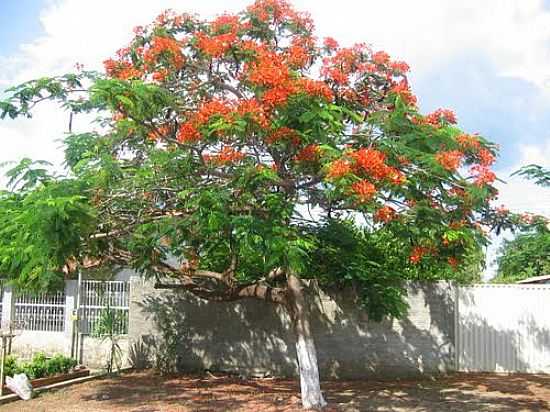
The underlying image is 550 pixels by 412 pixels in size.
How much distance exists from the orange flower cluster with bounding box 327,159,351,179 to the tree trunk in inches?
83.8

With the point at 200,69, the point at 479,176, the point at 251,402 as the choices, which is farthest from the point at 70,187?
the point at 479,176

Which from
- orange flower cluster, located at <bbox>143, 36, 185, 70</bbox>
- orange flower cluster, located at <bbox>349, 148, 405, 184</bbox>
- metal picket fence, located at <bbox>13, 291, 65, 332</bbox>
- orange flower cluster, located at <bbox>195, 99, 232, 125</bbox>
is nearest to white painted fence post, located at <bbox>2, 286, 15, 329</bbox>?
metal picket fence, located at <bbox>13, 291, 65, 332</bbox>

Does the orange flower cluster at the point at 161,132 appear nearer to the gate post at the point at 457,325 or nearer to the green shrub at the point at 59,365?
the green shrub at the point at 59,365

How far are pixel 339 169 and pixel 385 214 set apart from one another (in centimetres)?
→ 114

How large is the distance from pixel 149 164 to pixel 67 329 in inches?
252

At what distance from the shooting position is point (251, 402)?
34.0 feet

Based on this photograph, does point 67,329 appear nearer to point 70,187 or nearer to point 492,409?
point 70,187

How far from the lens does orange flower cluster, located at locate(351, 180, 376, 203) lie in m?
8.32

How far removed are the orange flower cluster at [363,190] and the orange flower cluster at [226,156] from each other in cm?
170

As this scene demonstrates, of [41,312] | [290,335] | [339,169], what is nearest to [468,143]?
[339,169]

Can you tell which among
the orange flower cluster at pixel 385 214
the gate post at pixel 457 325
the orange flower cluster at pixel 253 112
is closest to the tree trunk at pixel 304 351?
the orange flower cluster at pixel 385 214

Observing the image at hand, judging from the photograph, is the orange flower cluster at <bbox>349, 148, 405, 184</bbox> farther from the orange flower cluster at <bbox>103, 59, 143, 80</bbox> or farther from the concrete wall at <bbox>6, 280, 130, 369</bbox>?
the concrete wall at <bbox>6, 280, 130, 369</bbox>

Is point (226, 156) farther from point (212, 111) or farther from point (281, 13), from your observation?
point (281, 13)

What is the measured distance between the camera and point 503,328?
1279 centimetres
